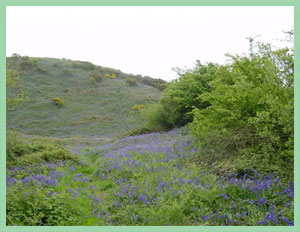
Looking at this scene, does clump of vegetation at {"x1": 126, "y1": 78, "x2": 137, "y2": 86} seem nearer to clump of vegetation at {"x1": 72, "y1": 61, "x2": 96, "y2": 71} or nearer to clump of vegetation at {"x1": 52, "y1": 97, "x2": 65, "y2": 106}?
clump of vegetation at {"x1": 72, "y1": 61, "x2": 96, "y2": 71}

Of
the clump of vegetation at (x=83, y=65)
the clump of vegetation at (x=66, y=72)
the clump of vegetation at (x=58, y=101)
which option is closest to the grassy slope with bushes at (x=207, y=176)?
the clump of vegetation at (x=58, y=101)

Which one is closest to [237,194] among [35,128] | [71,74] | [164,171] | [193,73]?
[164,171]

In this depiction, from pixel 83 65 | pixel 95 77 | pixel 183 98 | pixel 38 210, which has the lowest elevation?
pixel 38 210

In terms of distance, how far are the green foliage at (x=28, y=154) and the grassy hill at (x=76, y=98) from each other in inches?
458

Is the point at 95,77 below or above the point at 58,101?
above

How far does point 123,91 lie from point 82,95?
5491 millimetres

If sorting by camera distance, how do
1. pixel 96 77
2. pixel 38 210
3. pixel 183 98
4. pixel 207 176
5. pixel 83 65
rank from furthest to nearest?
pixel 83 65, pixel 96 77, pixel 183 98, pixel 207 176, pixel 38 210

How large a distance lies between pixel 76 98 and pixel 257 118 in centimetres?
3154

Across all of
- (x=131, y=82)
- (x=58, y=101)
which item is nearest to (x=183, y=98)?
(x=58, y=101)

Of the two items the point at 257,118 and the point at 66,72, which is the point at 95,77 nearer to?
the point at 66,72

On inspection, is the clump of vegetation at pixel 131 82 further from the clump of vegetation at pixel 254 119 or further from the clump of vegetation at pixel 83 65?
the clump of vegetation at pixel 254 119

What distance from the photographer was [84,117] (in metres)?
30.3

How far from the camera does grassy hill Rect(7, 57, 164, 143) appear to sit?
88.5 ft

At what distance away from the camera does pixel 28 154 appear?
929 centimetres
